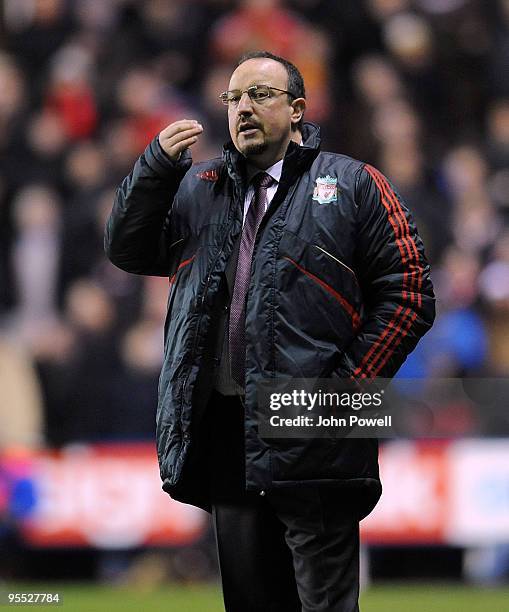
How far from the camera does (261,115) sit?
156 inches

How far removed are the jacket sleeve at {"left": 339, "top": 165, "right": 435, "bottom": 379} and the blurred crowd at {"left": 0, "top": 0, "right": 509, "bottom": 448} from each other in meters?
4.23

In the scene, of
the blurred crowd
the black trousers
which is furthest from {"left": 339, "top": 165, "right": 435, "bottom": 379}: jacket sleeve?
the blurred crowd

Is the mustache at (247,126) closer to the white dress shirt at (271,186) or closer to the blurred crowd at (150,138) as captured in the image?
the white dress shirt at (271,186)

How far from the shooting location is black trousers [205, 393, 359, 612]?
3.79 meters

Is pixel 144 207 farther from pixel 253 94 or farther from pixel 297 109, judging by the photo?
pixel 297 109

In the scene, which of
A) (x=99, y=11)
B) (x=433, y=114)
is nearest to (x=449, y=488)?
(x=433, y=114)

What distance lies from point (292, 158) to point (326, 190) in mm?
139

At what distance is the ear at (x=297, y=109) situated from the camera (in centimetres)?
405

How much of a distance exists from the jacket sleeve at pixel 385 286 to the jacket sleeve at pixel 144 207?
0.54 meters

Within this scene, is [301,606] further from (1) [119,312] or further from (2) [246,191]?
(1) [119,312]

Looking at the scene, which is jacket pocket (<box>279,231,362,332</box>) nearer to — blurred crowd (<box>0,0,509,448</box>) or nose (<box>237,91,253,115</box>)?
nose (<box>237,91,253,115</box>)

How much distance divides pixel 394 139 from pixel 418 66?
106 centimetres

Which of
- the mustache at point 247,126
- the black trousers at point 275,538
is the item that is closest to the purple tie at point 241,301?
the black trousers at point 275,538

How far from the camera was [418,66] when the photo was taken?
410 inches
